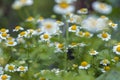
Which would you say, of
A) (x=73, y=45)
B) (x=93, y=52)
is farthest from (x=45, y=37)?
(x=93, y=52)

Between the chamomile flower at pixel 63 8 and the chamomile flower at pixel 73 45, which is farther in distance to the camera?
the chamomile flower at pixel 73 45

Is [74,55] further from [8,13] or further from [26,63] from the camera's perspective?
[8,13]

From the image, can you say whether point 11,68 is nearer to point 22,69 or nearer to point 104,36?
point 22,69

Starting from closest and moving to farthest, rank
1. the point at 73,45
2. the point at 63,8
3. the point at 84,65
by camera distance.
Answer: the point at 63,8
the point at 84,65
the point at 73,45

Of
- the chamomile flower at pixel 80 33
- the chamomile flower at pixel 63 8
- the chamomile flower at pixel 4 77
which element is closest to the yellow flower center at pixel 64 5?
the chamomile flower at pixel 63 8

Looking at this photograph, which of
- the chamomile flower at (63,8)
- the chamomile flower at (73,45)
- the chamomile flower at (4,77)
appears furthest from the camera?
the chamomile flower at (73,45)

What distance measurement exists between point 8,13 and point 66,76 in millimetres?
2688

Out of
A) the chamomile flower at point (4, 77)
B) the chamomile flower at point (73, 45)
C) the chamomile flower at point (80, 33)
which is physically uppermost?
the chamomile flower at point (80, 33)

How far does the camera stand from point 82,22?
74.8 inches

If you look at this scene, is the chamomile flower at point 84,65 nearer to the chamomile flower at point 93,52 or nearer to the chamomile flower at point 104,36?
the chamomile flower at point 93,52

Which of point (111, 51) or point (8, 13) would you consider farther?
point (8, 13)

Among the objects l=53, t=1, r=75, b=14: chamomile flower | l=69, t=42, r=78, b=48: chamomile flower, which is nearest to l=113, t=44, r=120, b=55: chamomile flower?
l=69, t=42, r=78, b=48: chamomile flower

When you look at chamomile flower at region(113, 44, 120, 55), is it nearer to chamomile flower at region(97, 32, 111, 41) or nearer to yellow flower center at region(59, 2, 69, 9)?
chamomile flower at region(97, 32, 111, 41)

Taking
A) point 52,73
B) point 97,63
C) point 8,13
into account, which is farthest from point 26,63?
point 8,13
